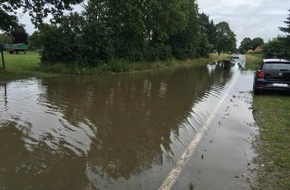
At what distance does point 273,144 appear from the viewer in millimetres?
8047

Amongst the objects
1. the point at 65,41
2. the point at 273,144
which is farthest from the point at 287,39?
the point at 273,144

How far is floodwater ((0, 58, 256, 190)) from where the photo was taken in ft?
18.9

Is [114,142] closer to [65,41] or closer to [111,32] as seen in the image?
[65,41]

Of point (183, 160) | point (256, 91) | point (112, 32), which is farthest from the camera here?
point (112, 32)

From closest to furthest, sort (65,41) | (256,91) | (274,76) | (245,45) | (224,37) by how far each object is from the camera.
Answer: (274,76)
(256,91)
(65,41)
(224,37)
(245,45)

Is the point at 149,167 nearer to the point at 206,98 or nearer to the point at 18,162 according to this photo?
the point at 18,162

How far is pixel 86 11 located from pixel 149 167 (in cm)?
2433

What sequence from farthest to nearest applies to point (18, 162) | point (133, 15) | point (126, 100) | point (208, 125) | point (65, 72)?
1. point (133, 15)
2. point (65, 72)
3. point (126, 100)
4. point (208, 125)
5. point (18, 162)

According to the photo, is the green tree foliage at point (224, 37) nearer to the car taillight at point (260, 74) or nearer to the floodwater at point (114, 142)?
the car taillight at point (260, 74)

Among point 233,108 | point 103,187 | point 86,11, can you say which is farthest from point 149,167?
point 86,11

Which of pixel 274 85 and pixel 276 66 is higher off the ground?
pixel 276 66

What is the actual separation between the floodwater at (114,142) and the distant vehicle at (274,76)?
272 cm

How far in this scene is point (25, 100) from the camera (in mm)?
12766

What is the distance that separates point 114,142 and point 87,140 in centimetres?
55
